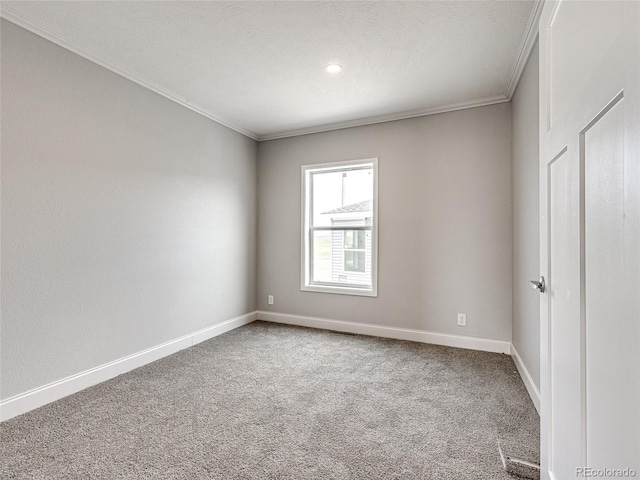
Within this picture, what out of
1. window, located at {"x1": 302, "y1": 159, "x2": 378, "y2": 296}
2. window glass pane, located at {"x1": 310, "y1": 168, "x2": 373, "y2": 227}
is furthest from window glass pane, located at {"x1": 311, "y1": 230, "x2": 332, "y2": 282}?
window glass pane, located at {"x1": 310, "y1": 168, "x2": 373, "y2": 227}

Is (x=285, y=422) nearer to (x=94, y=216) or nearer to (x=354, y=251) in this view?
(x=94, y=216)

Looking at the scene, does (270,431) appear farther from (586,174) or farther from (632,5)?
(632,5)

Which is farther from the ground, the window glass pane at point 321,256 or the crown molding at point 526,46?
the crown molding at point 526,46

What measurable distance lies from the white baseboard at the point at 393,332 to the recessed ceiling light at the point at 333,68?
2.66 metres

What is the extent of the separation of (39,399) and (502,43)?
4.00m

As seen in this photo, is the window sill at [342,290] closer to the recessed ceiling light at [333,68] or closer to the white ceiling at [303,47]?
the white ceiling at [303,47]

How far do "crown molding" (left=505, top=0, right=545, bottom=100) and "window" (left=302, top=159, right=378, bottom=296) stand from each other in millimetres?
1483

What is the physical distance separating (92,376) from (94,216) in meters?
1.22

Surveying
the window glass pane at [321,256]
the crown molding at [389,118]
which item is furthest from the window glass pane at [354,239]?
the crown molding at [389,118]

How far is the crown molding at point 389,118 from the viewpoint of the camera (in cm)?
316

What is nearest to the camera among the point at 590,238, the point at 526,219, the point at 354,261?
the point at 590,238

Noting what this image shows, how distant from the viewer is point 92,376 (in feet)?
8.02

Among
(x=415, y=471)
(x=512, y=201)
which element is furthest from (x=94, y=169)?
(x=512, y=201)

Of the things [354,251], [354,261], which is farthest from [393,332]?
[354,251]
